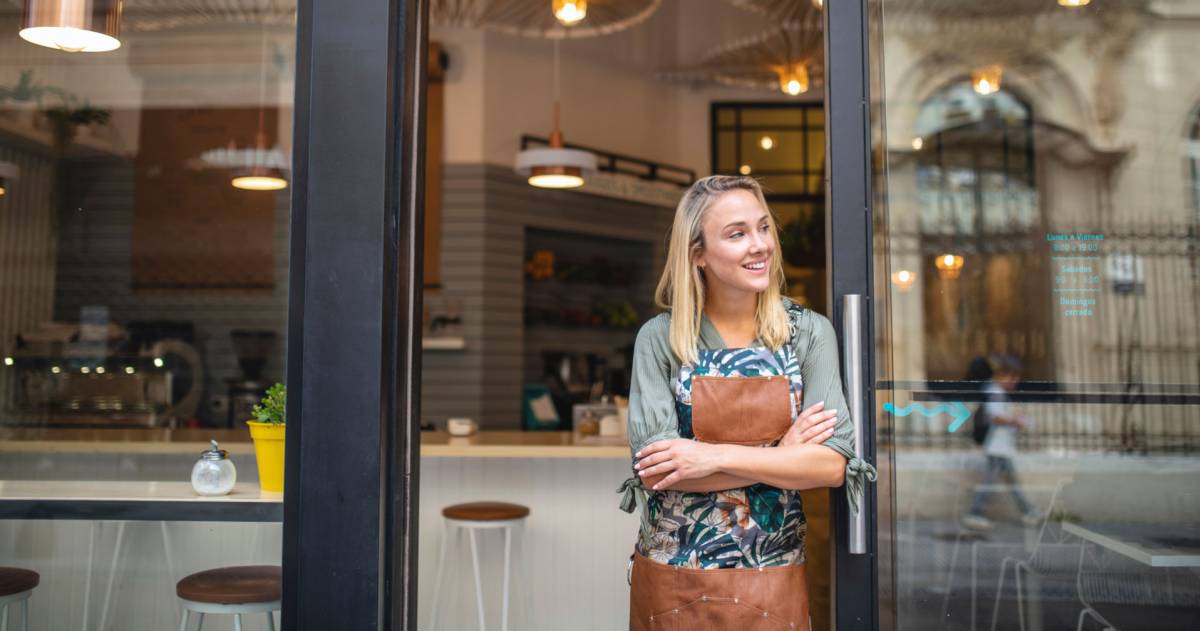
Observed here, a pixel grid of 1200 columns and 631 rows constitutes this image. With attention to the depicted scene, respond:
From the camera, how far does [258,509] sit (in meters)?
2.29

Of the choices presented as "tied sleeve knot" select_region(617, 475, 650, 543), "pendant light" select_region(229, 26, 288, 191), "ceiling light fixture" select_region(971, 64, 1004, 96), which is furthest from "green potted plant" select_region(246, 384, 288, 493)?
"pendant light" select_region(229, 26, 288, 191)

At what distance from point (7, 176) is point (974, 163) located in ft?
15.5

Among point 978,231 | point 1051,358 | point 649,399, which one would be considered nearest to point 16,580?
point 649,399

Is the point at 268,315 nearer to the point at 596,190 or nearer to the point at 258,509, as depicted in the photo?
the point at 596,190

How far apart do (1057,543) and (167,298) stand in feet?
22.5

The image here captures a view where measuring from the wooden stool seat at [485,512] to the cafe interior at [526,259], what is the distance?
0.02 metres

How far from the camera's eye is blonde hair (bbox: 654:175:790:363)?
199cm

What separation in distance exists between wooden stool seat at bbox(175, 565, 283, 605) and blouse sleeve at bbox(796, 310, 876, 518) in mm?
1359

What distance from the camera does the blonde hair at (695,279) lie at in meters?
1.99

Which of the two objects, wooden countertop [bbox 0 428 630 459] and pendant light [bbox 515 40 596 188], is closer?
wooden countertop [bbox 0 428 630 459]

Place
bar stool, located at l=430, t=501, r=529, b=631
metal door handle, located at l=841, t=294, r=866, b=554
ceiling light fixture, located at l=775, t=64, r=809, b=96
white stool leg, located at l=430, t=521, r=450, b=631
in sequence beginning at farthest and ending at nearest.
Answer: ceiling light fixture, located at l=775, t=64, r=809, b=96 → white stool leg, located at l=430, t=521, r=450, b=631 → bar stool, located at l=430, t=501, r=529, b=631 → metal door handle, located at l=841, t=294, r=866, b=554

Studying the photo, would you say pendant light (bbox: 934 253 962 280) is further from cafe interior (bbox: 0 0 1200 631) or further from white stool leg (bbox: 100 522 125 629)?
white stool leg (bbox: 100 522 125 629)

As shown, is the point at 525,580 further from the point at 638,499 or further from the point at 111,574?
the point at 638,499

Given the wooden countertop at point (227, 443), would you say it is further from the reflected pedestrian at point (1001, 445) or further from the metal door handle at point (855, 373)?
the reflected pedestrian at point (1001, 445)
